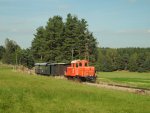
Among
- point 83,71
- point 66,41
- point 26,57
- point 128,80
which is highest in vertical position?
point 66,41

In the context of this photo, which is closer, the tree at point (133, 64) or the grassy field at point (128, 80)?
the grassy field at point (128, 80)

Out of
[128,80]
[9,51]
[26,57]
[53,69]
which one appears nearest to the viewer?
[53,69]

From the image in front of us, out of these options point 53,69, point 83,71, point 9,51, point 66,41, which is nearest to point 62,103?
point 83,71

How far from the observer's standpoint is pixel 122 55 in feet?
604

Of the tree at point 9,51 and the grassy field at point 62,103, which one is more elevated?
the tree at point 9,51

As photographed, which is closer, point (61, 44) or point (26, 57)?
point (61, 44)

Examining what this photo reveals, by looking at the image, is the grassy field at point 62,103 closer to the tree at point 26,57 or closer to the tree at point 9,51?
the tree at point 26,57

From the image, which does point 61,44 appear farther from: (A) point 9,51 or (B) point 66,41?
(A) point 9,51

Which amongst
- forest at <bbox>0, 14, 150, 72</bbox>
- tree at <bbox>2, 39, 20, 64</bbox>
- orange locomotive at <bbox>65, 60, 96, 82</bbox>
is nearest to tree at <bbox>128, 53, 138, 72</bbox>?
tree at <bbox>2, 39, 20, 64</bbox>

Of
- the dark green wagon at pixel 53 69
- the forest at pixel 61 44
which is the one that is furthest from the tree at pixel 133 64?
the dark green wagon at pixel 53 69

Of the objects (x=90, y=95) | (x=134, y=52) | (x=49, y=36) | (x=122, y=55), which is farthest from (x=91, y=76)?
(x=134, y=52)

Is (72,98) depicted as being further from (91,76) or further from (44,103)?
(91,76)

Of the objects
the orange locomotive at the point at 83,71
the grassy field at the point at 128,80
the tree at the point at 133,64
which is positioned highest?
the tree at the point at 133,64

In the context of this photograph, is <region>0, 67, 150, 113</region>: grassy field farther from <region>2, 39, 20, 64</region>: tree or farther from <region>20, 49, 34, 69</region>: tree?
<region>2, 39, 20, 64</region>: tree
